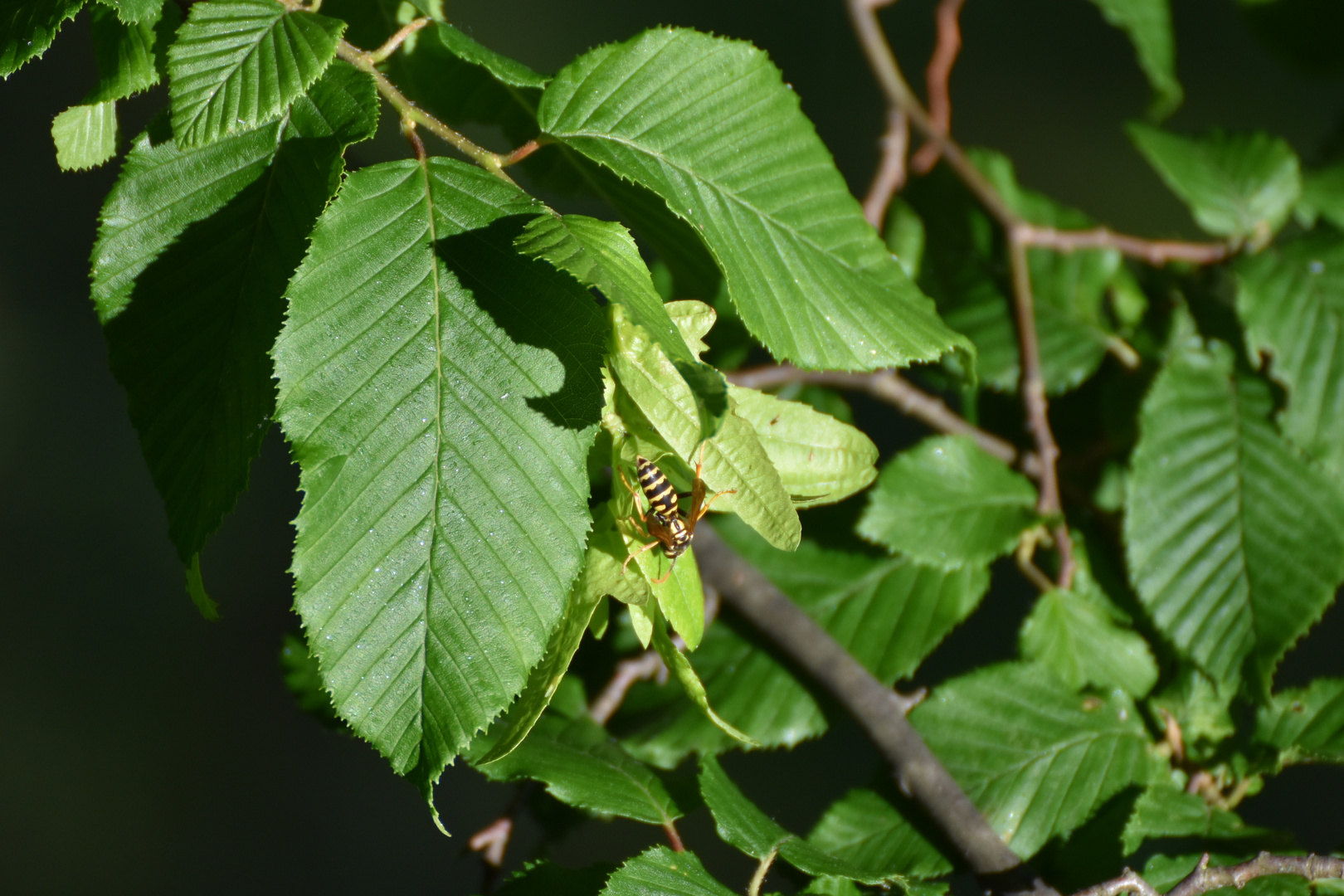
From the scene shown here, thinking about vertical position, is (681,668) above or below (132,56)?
below

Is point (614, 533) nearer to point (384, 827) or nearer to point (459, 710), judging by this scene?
point (459, 710)

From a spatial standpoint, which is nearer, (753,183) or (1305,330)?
(753,183)

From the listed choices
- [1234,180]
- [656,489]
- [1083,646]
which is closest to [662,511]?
[656,489]

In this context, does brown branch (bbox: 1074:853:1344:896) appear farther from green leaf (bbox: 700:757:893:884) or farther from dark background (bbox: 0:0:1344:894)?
dark background (bbox: 0:0:1344:894)

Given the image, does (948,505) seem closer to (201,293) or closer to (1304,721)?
(1304,721)

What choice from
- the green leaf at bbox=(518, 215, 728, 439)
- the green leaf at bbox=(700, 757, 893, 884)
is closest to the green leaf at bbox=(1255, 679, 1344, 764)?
the green leaf at bbox=(700, 757, 893, 884)

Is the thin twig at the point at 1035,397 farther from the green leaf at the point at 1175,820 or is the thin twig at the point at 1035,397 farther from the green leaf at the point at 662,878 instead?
the green leaf at the point at 662,878

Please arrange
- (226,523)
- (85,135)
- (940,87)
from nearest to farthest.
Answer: (85,135) < (940,87) < (226,523)

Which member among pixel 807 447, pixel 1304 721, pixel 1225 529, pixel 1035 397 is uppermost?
pixel 807 447
